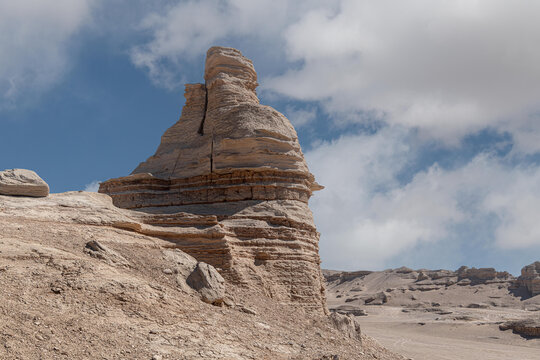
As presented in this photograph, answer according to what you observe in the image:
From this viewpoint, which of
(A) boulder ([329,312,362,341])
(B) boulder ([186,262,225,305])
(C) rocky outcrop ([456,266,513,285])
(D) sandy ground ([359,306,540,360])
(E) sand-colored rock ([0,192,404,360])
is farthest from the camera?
(C) rocky outcrop ([456,266,513,285])

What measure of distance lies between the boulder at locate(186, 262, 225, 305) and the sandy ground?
16.5 meters

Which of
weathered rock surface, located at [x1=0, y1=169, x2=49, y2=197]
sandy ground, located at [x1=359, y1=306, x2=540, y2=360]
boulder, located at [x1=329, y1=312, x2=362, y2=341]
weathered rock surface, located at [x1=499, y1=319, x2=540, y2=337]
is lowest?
sandy ground, located at [x1=359, y1=306, x2=540, y2=360]

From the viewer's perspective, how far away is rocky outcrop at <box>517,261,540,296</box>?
5822 centimetres

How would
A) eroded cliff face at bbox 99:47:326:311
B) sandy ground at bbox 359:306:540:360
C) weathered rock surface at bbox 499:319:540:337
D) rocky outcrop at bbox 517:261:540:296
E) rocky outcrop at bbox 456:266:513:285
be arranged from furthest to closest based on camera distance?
rocky outcrop at bbox 456:266:513:285 < rocky outcrop at bbox 517:261:540:296 < weathered rock surface at bbox 499:319:540:337 < sandy ground at bbox 359:306:540:360 < eroded cliff face at bbox 99:47:326:311

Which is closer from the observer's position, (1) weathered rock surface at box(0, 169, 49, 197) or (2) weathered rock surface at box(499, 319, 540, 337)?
(1) weathered rock surface at box(0, 169, 49, 197)

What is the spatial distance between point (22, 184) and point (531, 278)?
6202cm

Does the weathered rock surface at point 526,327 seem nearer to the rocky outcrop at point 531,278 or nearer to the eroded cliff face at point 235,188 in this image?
the eroded cliff face at point 235,188

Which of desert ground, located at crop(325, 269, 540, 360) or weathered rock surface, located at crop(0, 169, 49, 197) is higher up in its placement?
weathered rock surface, located at crop(0, 169, 49, 197)

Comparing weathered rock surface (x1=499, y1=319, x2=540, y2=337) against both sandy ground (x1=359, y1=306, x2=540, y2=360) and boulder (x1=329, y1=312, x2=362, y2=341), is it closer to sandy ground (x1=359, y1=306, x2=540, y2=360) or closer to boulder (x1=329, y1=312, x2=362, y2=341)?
sandy ground (x1=359, y1=306, x2=540, y2=360)

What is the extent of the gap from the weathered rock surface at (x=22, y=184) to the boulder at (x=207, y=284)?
18.5 ft

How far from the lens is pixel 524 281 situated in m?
60.2

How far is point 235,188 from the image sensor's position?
19094mm

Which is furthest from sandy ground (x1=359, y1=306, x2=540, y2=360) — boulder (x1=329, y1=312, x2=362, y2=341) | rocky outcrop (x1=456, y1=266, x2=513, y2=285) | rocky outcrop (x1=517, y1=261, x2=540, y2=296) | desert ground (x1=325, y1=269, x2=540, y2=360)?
rocky outcrop (x1=456, y1=266, x2=513, y2=285)

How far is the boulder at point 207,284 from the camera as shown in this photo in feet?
36.5
